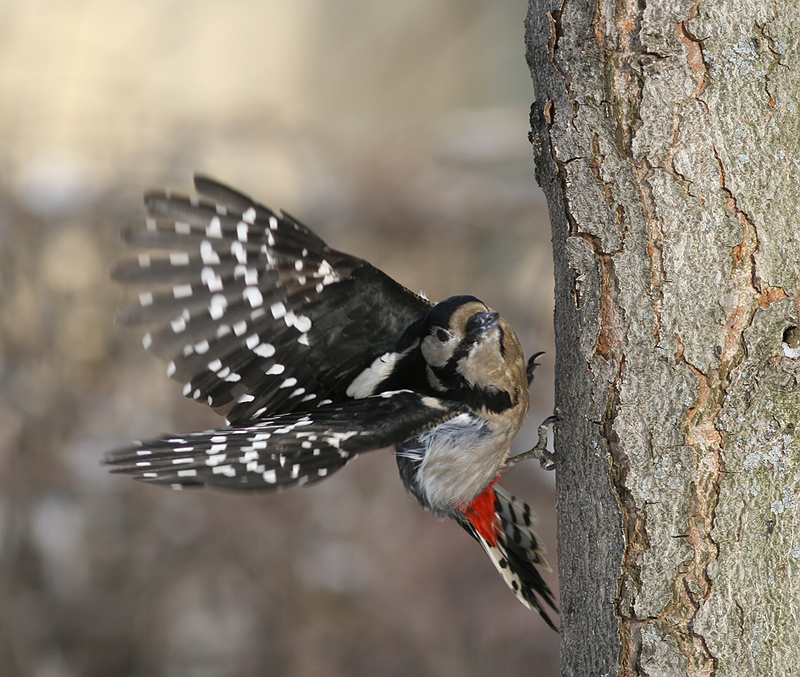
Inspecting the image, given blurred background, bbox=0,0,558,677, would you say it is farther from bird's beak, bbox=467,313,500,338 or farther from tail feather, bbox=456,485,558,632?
bird's beak, bbox=467,313,500,338

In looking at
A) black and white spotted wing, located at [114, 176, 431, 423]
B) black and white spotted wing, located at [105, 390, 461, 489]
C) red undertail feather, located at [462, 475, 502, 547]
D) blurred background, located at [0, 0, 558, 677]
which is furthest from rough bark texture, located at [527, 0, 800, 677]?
blurred background, located at [0, 0, 558, 677]

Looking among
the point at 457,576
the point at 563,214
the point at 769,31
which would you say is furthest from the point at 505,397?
the point at 457,576

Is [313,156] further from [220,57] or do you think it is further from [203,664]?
[203,664]

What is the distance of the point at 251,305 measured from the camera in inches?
86.1

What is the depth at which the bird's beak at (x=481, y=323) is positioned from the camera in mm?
2289

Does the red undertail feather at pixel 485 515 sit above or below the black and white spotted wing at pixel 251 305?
below

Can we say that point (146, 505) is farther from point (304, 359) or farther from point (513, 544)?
point (304, 359)

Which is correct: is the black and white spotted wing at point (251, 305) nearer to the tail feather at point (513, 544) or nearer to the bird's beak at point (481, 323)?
the bird's beak at point (481, 323)

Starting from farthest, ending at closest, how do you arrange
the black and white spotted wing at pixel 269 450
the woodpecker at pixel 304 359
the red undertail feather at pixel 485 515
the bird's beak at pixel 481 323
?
1. the red undertail feather at pixel 485 515
2. the bird's beak at pixel 481 323
3. the woodpecker at pixel 304 359
4. the black and white spotted wing at pixel 269 450

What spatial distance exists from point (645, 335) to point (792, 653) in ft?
2.04

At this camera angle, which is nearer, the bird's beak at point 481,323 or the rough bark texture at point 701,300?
the rough bark texture at point 701,300

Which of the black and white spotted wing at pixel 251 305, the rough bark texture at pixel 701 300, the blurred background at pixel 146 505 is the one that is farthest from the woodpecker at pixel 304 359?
the blurred background at pixel 146 505

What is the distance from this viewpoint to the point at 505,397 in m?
2.41

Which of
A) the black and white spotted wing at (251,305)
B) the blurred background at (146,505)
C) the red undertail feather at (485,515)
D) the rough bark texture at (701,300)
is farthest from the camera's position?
the blurred background at (146,505)
